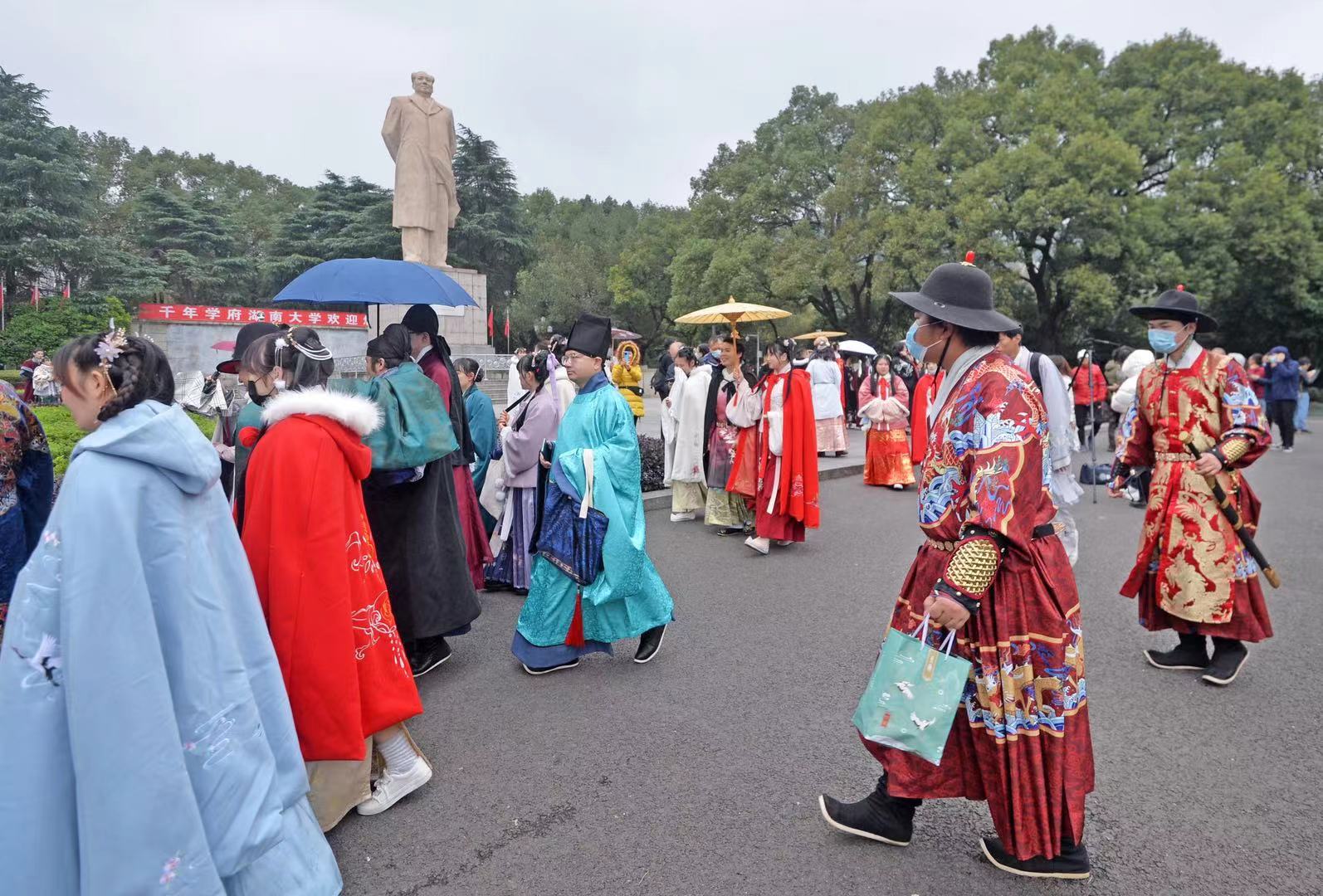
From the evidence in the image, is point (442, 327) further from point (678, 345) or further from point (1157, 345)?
point (1157, 345)

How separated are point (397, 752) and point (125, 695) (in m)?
1.27

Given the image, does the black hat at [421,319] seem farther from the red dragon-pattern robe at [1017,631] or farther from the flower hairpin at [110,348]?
the red dragon-pattern robe at [1017,631]

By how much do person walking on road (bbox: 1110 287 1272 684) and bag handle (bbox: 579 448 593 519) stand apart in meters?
2.80

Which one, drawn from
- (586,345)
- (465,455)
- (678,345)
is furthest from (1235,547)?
(678,345)

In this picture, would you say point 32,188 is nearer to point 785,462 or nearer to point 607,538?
point 785,462

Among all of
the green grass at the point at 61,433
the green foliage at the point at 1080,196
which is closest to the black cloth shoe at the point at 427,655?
the green grass at the point at 61,433

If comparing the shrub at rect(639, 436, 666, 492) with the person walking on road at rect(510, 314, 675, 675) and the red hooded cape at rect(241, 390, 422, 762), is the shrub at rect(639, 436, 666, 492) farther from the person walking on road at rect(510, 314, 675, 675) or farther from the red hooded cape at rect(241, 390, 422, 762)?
the red hooded cape at rect(241, 390, 422, 762)

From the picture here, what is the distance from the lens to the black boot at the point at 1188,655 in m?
4.23

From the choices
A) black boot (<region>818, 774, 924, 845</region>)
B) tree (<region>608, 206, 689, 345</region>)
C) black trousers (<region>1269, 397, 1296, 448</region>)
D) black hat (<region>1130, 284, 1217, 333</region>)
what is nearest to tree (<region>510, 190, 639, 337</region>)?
tree (<region>608, 206, 689, 345</region>)

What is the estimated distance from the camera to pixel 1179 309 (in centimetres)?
401

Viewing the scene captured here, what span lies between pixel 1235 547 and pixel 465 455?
415 centimetres

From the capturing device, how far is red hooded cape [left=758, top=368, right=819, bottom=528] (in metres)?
6.85

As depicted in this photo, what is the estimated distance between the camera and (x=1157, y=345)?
4.15 m

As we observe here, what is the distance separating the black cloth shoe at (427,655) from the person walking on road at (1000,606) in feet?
8.20
